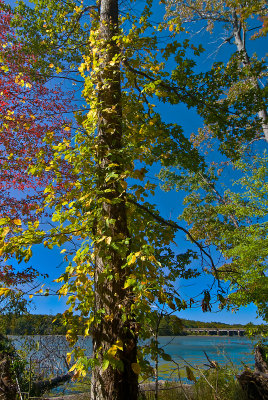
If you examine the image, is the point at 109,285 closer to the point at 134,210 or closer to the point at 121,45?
the point at 134,210

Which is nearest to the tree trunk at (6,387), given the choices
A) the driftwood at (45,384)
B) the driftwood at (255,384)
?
the driftwood at (45,384)

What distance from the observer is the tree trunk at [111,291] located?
173 centimetres

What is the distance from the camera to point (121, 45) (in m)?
2.99

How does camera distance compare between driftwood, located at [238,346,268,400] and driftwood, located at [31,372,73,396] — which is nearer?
driftwood, located at [238,346,268,400]

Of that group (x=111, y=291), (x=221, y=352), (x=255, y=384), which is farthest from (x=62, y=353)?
(x=111, y=291)

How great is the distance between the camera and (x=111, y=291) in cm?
196

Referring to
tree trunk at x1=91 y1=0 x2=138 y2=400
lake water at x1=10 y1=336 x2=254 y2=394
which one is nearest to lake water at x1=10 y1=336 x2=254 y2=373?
lake water at x1=10 y1=336 x2=254 y2=394

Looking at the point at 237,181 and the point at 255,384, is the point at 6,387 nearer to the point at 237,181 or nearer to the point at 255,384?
the point at 255,384

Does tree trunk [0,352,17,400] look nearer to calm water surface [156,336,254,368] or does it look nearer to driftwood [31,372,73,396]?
calm water surface [156,336,254,368]

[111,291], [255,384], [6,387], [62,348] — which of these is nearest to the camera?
[111,291]

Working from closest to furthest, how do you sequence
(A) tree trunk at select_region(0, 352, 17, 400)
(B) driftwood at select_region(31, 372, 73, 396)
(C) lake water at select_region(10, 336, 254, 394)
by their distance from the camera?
(A) tree trunk at select_region(0, 352, 17, 400) < (C) lake water at select_region(10, 336, 254, 394) < (B) driftwood at select_region(31, 372, 73, 396)

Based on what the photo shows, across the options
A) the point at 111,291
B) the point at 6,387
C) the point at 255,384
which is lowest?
the point at 255,384

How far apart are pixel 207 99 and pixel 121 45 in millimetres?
1998

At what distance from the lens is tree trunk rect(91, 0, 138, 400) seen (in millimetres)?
1728
